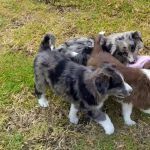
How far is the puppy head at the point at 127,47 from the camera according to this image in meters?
5.78

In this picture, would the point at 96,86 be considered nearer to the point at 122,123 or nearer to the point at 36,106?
the point at 122,123

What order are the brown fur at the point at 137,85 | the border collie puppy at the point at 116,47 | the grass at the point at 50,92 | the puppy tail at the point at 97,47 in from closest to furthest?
1. the brown fur at the point at 137,85
2. the grass at the point at 50,92
3. the puppy tail at the point at 97,47
4. the border collie puppy at the point at 116,47

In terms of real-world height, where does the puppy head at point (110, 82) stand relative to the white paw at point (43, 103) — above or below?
above

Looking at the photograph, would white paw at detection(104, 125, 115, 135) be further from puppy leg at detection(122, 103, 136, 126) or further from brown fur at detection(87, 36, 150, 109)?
brown fur at detection(87, 36, 150, 109)

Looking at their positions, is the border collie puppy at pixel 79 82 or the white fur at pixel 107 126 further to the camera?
the white fur at pixel 107 126

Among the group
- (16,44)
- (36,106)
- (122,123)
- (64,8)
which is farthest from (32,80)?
(64,8)

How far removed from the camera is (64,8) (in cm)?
760

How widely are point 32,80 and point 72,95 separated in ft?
3.48

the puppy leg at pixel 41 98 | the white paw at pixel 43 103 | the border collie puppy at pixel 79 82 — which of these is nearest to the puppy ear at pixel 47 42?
the border collie puppy at pixel 79 82

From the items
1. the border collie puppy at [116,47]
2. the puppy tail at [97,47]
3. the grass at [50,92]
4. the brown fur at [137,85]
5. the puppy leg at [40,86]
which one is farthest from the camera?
the border collie puppy at [116,47]

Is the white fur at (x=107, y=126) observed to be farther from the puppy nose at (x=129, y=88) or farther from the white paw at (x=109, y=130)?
the puppy nose at (x=129, y=88)

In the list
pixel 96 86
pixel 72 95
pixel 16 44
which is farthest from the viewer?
pixel 16 44

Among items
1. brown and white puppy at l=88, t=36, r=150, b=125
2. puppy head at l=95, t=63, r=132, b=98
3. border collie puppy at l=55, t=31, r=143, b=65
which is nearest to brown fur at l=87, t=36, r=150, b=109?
brown and white puppy at l=88, t=36, r=150, b=125

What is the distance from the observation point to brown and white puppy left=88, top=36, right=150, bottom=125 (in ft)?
16.5
